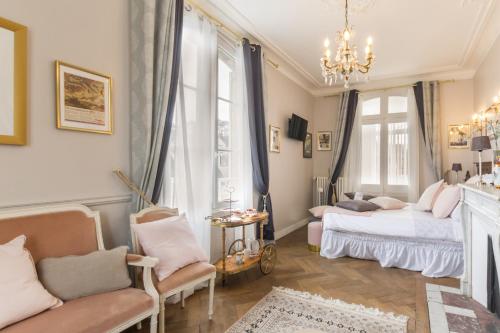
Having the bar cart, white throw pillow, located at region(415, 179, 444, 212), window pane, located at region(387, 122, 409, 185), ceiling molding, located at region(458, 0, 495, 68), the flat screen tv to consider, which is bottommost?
the bar cart

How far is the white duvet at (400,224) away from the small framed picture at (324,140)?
2594 mm

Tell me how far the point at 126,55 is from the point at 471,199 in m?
3.29

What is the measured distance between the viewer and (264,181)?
13.3ft

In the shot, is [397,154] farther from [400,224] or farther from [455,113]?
[400,224]

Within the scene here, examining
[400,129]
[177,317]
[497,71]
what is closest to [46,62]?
[177,317]

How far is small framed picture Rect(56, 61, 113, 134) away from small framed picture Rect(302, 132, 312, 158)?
4447mm

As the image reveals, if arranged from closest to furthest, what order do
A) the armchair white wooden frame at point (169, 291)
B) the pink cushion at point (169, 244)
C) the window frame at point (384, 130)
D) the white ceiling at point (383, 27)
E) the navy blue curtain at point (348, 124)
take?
the armchair white wooden frame at point (169, 291)
the pink cushion at point (169, 244)
the white ceiling at point (383, 27)
the window frame at point (384, 130)
the navy blue curtain at point (348, 124)

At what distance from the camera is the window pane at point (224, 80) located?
368cm

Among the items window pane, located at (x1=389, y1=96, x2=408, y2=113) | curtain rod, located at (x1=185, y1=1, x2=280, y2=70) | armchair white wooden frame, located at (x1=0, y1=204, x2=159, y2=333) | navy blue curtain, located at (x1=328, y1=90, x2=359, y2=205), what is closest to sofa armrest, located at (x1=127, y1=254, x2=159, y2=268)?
armchair white wooden frame, located at (x1=0, y1=204, x2=159, y2=333)

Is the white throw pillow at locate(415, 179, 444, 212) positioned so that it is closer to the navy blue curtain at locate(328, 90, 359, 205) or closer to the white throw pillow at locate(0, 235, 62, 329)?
the navy blue curtain at locate(328, 90, 359, 205)

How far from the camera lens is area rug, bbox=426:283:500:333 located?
2.19 metres

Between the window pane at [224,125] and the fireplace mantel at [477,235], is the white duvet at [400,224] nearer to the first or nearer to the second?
the fireplace mantel at [477,235]

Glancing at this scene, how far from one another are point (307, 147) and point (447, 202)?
3.14 meters

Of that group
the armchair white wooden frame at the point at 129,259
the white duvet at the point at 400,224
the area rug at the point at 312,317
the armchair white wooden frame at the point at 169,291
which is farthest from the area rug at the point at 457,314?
the armchair white wooden frame at the point at 129,259
